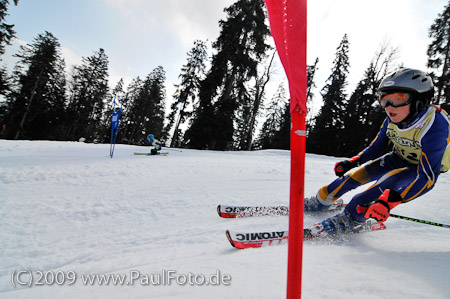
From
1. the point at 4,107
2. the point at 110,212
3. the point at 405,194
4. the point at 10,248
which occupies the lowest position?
the point at 10,248

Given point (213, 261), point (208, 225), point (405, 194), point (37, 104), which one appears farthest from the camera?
point (37, 104)

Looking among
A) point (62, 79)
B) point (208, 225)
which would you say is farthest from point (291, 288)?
point (62, 79)

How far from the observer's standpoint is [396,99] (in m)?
2.12

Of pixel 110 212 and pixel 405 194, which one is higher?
pixel 405 194

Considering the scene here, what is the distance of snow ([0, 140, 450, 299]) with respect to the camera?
4.43 ft

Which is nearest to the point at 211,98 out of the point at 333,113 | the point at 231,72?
the point at 231,72

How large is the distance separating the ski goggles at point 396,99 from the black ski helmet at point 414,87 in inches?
1.3

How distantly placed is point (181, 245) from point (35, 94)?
1392 inches

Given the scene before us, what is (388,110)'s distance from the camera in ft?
7.21

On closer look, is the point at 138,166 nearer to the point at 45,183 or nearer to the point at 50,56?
the point at 45,183

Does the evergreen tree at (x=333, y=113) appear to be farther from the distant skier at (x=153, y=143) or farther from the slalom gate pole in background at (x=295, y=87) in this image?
the slalom gate pole in background at (x=295, y=87)

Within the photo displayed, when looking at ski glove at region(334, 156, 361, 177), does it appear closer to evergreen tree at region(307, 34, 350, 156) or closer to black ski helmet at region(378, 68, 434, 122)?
black ski helmet at region(378, 68, 434, 122)

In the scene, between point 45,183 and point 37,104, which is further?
point 37,104

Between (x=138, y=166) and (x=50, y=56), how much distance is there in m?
33.4
